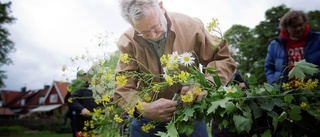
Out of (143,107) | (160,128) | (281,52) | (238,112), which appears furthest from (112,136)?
(281,52)

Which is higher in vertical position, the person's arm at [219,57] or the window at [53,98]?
the person's arm at [219,57]

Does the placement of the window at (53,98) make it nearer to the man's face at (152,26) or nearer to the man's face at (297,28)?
the man's face at (297,28)

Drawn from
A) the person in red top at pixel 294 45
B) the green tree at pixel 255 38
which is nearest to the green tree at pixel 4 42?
the green tree at pixel 255 38

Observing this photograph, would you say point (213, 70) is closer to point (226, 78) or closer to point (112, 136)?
point (226, 78)

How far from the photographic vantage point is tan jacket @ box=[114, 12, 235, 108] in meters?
1.61

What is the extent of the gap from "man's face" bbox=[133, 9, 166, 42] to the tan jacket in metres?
0.06

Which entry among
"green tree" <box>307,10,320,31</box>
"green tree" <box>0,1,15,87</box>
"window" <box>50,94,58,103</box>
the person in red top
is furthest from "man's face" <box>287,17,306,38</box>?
"window" <box>50,94,58,103</box>

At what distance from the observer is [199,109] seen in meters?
1.22

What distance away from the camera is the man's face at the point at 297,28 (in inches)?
104

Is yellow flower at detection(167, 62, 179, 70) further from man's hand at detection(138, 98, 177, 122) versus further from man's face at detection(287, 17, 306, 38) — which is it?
man's face at detection(287, 17, 306, 38)

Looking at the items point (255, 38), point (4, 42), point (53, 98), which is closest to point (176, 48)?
point (255, 38)

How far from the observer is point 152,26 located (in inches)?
A: 60.1

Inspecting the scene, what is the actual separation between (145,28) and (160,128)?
2.03ft

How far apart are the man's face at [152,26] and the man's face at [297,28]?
Result: 1.59 meters
